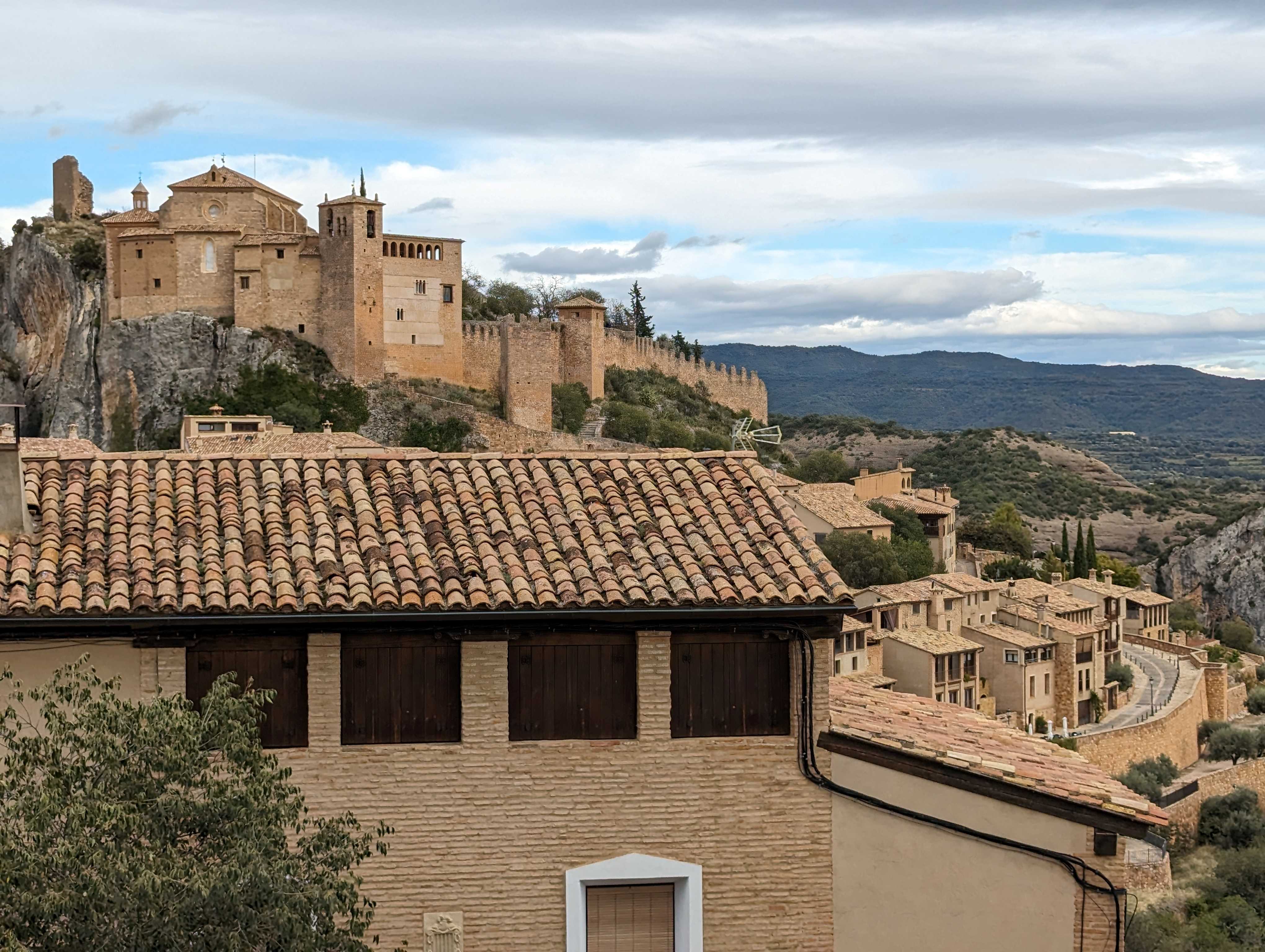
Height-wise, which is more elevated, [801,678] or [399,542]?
[399,542]

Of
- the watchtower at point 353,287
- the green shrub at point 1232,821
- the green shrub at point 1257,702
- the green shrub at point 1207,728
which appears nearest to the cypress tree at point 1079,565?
the green shrub at point 1257,702

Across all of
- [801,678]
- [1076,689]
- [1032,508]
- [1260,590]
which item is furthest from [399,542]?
[1032,508]

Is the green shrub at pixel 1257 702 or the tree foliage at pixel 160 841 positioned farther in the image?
the green shrub at pixel 1257 702

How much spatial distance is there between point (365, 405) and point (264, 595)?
50152 mm

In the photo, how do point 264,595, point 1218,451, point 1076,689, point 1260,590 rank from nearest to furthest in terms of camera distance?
point 264,595 → point 1076,689 → point 1260,590 → point 1218,451

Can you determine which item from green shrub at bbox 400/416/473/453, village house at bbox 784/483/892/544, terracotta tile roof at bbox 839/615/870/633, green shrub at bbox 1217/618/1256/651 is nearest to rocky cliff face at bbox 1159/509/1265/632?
→ green shrub at bbox 1217/618/1256/651

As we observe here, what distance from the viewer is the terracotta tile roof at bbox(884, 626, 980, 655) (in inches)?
1585

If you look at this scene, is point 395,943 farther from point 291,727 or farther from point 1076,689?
point 1076,689

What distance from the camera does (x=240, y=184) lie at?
196ft

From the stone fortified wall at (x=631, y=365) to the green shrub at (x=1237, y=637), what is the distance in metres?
28.5

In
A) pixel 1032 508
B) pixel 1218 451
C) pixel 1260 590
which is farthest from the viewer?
pixel 1218 451

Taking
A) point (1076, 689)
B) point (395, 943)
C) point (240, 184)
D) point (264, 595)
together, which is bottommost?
point (1076, 689)

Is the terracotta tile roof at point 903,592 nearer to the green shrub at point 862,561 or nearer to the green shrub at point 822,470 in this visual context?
the green shrub at point 862,561

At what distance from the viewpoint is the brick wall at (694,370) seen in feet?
243
